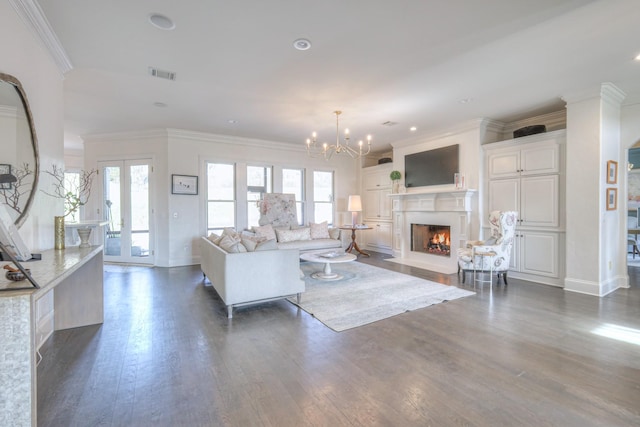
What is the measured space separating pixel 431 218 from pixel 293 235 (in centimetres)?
295

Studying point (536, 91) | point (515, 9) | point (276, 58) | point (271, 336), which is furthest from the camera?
point (536, 91)

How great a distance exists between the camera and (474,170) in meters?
5.37

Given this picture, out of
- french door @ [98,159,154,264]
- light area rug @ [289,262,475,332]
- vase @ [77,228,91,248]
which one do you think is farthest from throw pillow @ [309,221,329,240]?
vase @ [77,228,91,248]

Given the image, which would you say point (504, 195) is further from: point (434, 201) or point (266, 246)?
point (266, 246)

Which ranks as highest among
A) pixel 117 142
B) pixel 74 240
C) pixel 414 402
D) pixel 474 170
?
pixel 117 142

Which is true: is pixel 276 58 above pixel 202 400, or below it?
above

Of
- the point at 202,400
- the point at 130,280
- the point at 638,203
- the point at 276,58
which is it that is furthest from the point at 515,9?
the point at 638,203

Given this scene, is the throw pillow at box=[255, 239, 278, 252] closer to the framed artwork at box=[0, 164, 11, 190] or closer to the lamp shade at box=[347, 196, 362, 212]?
the framed artwork at box=[0, 164, 11, 190]

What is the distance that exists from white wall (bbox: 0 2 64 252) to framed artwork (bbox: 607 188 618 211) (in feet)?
21.7

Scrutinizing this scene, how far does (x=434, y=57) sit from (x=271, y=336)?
3237 mm

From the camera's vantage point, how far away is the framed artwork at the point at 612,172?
404 cm

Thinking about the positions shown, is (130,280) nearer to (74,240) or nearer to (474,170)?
(74,240)

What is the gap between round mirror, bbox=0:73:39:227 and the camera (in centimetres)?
199

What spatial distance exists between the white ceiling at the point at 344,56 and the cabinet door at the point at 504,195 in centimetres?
117
